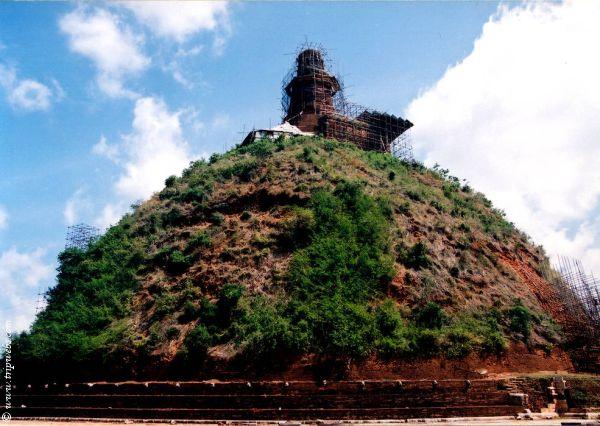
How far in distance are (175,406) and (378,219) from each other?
41.1ft

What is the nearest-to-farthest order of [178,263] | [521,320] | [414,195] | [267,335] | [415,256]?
[267,335] < [521,320] < [415,256] < [178,263] < [414,195]

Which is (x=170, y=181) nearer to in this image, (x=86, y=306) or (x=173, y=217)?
(x=173, y=217)

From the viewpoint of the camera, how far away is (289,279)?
20.5m

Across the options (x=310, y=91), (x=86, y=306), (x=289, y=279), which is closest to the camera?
(x=289, y=279)

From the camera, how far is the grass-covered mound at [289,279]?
18281mm

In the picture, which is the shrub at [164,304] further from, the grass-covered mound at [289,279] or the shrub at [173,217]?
the shrub at [173,217]

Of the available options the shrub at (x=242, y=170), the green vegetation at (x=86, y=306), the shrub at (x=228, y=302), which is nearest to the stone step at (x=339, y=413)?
the shrub at (x=228, y=302)

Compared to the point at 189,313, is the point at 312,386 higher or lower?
lower

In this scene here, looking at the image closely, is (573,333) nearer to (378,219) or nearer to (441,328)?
(441,328)

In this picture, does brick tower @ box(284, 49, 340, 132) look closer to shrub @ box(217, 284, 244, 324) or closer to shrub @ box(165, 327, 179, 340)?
shrub @ box(217, 284, 244, 324)

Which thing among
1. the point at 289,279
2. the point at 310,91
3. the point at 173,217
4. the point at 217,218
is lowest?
the point at 289,279

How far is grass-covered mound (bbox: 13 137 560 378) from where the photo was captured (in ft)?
60.0

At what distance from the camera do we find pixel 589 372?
65.4ft

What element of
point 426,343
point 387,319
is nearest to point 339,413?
point 387,319
